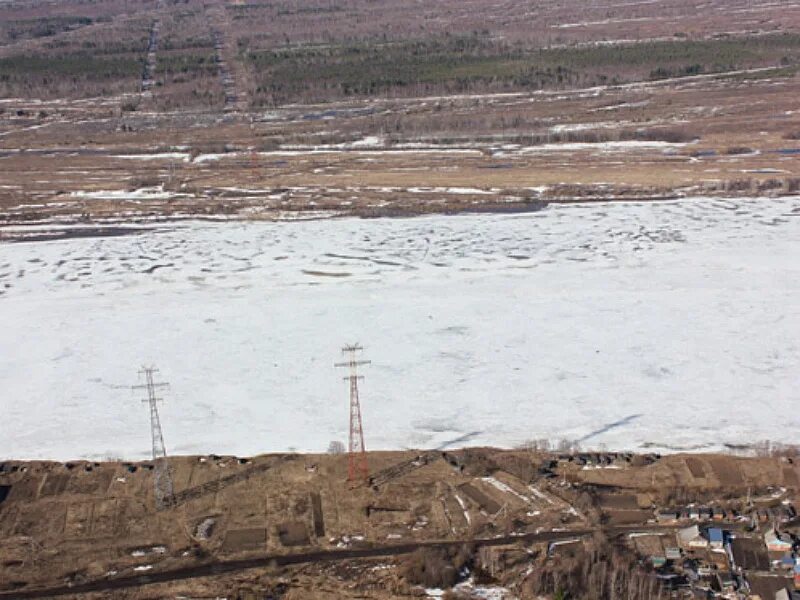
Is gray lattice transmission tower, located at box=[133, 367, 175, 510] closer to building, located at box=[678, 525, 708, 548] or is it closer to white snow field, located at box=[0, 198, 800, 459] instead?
white snow field, located at box=[0, 198, 800, 459]

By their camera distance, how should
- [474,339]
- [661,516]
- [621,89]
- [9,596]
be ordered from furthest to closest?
[621,89] < [474,339] < [661,516] < [9,596]

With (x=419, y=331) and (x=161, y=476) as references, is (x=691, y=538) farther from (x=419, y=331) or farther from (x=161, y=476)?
(x=161, y=476)

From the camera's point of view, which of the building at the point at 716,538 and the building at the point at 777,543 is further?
the building at the point at 716,538

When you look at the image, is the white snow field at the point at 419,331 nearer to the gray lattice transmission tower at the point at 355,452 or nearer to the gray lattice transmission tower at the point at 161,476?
the gray lattice transmission tower at the point at 355,452

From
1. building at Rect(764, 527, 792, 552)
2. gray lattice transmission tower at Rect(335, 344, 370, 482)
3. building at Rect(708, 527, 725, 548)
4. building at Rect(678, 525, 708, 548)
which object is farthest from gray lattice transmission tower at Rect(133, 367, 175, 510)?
building at Rect(764, 527, 792, 552)

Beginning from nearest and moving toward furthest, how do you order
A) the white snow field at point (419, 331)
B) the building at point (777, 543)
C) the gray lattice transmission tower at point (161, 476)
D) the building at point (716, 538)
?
the building at point (777, 543) < the building at point (716, 538) < the gray lattice transmission tower at point (161, 476) < the white snow field at point (419, 331)

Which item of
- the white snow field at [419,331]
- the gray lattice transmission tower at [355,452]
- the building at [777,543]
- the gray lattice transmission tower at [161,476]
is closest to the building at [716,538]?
the building at [777,543]

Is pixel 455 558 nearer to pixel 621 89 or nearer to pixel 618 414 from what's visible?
pixel 618 414

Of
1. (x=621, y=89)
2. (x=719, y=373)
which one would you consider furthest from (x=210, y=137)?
(x=719, y=373)

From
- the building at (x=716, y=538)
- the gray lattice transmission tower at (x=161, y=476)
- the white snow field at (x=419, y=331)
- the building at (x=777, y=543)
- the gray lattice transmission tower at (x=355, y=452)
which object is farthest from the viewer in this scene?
the white snow field at (x=419, y=331)
